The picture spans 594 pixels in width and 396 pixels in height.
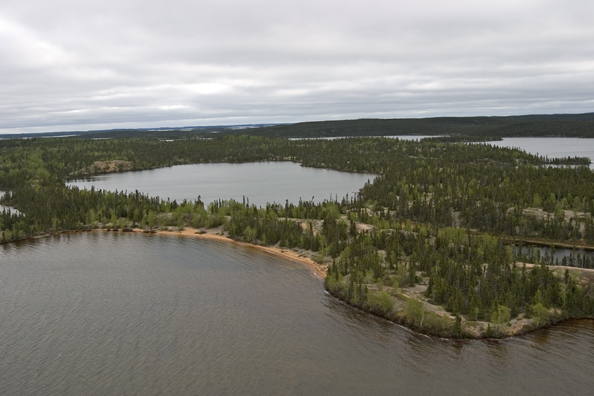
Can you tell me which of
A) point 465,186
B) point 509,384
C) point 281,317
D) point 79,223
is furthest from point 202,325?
point 465,186

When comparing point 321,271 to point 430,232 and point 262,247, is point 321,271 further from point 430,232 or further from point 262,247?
point 430,232

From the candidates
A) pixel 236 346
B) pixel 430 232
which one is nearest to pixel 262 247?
pixel 430 232

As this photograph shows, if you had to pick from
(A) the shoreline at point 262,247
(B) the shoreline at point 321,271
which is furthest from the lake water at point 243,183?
(B) the shoreline at point 321,271

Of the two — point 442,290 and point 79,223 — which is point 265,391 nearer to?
point 442,290

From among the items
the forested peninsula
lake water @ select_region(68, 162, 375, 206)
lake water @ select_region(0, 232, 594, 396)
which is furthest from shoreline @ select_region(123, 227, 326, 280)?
lake water @ select_region(68, 162, 375, 206)

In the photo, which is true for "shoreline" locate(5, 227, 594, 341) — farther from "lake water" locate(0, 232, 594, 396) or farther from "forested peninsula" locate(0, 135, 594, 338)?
"lake water" locate(0, 232, 594, 396)
